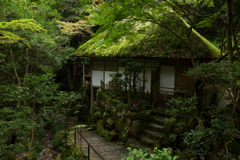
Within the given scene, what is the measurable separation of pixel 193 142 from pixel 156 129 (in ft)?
10.1

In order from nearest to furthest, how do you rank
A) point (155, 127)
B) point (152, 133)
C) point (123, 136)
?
point (152, 133), point (155, 127), point (123, 136)

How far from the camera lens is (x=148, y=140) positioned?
8.09 meters

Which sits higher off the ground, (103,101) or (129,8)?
(129,8)

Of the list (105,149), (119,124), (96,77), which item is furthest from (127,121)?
(96,77)

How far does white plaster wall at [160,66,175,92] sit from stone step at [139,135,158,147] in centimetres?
339

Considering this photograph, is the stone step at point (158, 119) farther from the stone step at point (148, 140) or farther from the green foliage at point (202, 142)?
the green foliage at point (202, 142)

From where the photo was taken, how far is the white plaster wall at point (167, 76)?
1024 centimetres

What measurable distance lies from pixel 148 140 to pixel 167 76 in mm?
4214

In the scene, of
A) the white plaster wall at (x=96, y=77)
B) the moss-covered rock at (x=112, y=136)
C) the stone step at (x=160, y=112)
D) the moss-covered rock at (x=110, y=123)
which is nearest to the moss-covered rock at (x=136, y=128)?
the stone step at (x=160, y=112)

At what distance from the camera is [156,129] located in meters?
8.48

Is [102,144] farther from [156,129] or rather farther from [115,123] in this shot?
[156,129]

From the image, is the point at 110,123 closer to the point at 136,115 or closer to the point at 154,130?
the point at 136,115

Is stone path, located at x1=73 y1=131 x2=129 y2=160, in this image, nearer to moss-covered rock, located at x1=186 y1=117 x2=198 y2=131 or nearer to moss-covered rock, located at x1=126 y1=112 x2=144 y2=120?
moss-covered rock, located at x1=126 y1=112 x2=144 y2=120

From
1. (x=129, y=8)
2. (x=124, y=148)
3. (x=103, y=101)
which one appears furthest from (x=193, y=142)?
(x=103, y=101)
